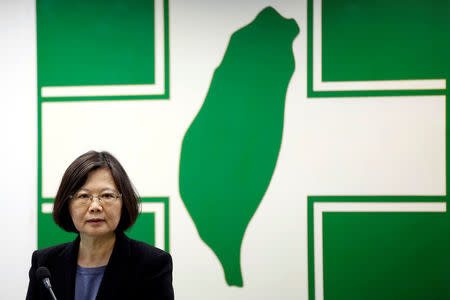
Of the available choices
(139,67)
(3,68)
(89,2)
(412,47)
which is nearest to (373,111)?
(412,47)

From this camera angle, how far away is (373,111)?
1.92m

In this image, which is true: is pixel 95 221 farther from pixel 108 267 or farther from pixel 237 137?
pixel 237 137

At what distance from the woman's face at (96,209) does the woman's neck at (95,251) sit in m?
0.05

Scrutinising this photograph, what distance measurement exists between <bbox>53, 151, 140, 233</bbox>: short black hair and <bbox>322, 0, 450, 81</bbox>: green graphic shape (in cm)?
117

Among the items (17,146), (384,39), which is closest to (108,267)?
(17,146)

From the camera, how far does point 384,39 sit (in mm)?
1917

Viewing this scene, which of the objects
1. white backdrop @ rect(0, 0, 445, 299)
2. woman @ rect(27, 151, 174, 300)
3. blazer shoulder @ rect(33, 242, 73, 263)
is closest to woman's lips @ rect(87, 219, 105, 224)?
woman @ rect(27, 151, 174, 300)

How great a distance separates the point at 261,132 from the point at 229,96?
26 cm

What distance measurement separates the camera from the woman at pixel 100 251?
1.30m

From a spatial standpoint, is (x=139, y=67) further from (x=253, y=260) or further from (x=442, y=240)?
(x=442, y=240)

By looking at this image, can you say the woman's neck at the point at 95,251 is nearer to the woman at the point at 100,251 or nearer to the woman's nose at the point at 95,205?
the woman at the point at 100,251

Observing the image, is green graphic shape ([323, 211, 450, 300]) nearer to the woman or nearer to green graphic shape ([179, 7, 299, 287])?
green graphic shape ([179, 7, 299, 287])

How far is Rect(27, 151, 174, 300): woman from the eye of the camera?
1.30 m

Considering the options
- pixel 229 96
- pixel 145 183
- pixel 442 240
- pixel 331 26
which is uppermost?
pixel 331 26
